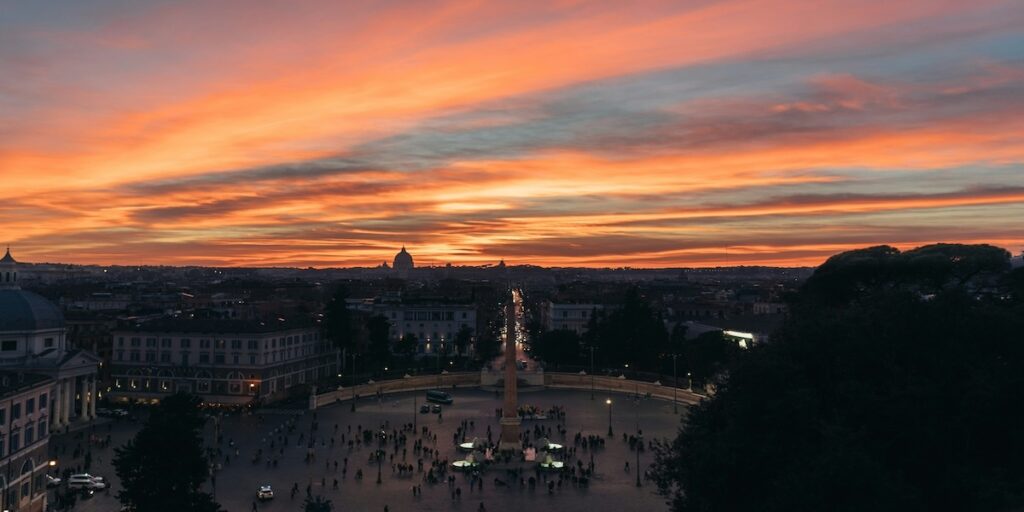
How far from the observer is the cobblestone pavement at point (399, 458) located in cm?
3716

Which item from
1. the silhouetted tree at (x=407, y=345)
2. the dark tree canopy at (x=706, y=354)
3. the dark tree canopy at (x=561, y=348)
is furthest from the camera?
the silhouetted tree at (x=407, y=345)

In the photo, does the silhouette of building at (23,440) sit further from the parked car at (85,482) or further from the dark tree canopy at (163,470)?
the dark tree canopy at (163,470)

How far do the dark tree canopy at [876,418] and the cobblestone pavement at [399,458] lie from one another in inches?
597

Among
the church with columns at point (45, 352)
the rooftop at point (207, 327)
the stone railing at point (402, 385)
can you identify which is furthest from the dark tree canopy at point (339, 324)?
the church with columns at point (45, 352)

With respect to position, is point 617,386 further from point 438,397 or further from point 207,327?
point 207,327

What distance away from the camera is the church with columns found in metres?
53.8

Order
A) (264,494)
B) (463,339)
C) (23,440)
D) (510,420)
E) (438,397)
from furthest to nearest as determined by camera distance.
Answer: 1. (463,339)
2. (438,397)
3. (510,420)
4. (264,494)
5. (23,440)

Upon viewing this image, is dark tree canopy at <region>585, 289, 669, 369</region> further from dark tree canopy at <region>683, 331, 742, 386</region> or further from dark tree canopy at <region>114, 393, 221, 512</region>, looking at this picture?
dark tree canopy at <region>114, 393, 221, 512</region>

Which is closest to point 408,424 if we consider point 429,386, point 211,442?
point 211,442

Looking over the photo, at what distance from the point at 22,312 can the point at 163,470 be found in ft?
111

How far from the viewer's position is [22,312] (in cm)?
5441

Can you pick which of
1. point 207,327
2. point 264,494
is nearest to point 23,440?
point 264,494

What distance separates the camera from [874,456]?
20062 mm

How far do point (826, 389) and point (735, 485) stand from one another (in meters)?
3.69
